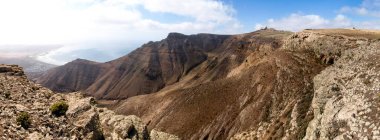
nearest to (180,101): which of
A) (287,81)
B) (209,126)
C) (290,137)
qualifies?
(209,126)

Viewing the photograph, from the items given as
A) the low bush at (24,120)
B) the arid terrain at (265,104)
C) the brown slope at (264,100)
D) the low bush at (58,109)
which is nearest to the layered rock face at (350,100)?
the arid terrain at (265,104)

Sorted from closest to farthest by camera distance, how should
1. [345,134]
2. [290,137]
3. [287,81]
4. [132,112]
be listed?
1. [345,134]
2. [290,137]
3. [287,81]
4. [132,112]

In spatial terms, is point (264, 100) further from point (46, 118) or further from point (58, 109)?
point (46, 118)

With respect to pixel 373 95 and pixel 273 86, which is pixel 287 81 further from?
pixel 373 95

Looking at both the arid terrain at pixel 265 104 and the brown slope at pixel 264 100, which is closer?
the arid terrain at pixel 265 104

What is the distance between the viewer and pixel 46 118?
1160 inches

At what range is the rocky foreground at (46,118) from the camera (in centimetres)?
2644

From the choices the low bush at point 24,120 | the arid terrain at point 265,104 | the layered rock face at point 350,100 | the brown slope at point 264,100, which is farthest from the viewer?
the brown slope at point 264,100

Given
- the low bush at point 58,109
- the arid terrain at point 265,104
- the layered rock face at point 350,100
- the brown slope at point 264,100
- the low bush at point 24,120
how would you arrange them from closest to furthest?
1. the low bush at point 24,120
2. the low bush at point 58,109
3. the arid terrain at point 265,104
4. the layered rock face at point 350,100
5. the brown slope at point 264,100

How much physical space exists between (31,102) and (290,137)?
45.0 m

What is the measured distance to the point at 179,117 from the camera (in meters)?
119

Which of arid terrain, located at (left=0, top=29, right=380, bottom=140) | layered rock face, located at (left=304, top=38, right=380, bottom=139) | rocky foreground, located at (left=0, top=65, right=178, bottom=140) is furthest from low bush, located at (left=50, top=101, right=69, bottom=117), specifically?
layered rock face, located at (left=304, top=38, right=380, bottom=139)

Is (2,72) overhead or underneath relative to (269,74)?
overhead

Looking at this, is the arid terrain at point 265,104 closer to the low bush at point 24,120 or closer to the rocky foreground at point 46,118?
the rocky foreground at point 46,118
